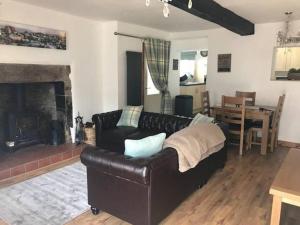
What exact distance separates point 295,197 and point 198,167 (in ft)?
3.72

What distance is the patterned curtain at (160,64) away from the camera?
5465 millimetres

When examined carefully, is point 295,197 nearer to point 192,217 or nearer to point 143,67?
point 192,217

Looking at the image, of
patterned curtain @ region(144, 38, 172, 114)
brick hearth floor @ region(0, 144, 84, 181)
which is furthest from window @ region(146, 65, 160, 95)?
brick hearth floor @ region(0, 144, 84, 181)

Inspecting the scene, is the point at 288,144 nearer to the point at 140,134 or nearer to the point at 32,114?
the point at 140,134

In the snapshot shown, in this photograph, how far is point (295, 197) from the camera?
1.75 m

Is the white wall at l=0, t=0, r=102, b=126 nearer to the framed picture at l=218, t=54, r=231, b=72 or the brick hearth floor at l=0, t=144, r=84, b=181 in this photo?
the brick hearth floor at l=0, t=144, r=84, b=181

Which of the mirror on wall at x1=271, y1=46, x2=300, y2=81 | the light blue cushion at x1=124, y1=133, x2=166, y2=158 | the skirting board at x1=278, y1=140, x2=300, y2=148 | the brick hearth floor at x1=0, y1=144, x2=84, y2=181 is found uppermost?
the mirror on wall at x1=271, y1=46, x2=300, y2=81

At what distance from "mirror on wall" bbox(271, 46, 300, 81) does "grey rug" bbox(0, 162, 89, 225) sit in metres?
3.96

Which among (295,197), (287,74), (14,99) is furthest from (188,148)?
(287,74)

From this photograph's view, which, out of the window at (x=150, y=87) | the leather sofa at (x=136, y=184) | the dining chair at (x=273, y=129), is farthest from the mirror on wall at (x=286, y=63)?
the leather sofa at (x=136, y=184)

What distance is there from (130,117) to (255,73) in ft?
8.86

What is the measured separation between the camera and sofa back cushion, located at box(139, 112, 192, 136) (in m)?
3.85

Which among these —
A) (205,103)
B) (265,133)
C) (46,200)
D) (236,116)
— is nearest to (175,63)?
(205,103)

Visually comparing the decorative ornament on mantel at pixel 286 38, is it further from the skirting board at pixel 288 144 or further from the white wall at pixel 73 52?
the white wall at pixel 73 52
